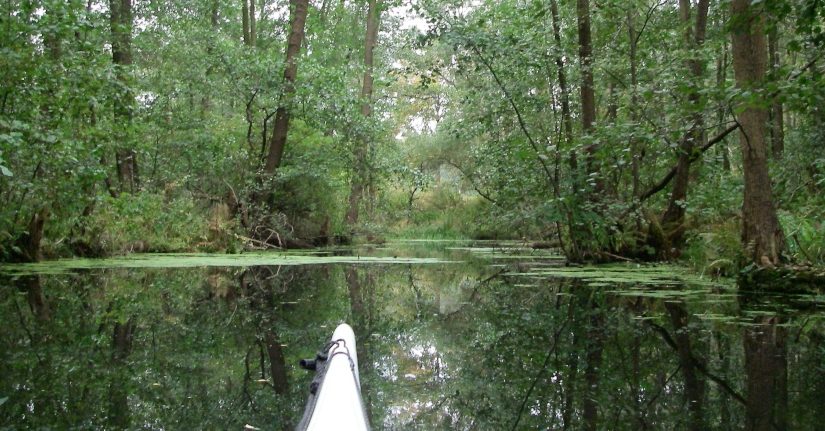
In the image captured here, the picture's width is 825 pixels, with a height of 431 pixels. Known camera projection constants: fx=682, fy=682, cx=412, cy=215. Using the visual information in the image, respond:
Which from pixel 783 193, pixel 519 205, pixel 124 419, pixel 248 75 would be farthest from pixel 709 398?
pixel 248 75

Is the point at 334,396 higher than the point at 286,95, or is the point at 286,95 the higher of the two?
the point at 286,95

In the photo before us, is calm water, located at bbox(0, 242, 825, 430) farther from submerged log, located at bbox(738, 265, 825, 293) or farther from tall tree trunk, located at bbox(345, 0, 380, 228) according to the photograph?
tall tree trunk, located at bbox(345, 0, 380, 228)

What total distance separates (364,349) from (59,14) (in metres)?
4.56

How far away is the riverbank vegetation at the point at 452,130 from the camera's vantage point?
6129mm

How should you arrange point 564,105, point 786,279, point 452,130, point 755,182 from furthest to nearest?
point 452,130 → point 564,105 → point 755,182 → point 786,279

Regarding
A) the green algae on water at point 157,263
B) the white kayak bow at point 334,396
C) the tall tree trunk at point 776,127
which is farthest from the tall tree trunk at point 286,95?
the white kayak bow at point 334,396

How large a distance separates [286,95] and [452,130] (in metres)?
3.32

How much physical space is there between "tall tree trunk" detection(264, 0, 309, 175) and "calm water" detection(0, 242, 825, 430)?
648 cm

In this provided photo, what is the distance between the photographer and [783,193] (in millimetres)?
10547

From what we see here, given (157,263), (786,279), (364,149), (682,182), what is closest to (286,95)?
(364,149)

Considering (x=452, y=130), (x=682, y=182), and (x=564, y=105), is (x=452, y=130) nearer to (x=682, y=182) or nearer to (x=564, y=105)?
(x=564, y=105)

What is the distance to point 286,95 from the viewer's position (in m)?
12.6

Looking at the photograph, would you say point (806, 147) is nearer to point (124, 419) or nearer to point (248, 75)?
point (248, 75)

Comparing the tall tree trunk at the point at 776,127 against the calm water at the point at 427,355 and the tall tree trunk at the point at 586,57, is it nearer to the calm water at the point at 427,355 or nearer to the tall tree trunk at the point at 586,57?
the tall tree trunk at the point at 586,57
